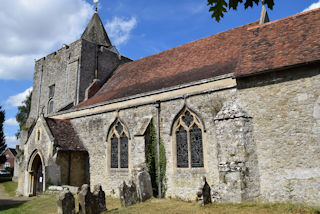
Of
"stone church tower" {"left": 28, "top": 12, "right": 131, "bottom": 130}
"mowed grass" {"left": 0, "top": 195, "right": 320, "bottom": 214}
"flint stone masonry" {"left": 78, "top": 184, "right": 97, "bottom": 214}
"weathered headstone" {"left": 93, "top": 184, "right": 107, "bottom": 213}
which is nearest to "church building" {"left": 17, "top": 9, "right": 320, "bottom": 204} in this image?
"mowed grass" {"left": 0, "top": 195, "right": 320, "bottom": 214}

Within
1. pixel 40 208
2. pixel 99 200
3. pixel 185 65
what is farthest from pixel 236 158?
pixel 40 208

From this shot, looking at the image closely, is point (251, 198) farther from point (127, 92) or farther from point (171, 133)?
point (127, 92)

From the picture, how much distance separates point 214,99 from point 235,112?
1641 millimetres

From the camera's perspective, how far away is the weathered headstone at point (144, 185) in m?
11.4

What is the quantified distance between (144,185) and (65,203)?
12.1ft

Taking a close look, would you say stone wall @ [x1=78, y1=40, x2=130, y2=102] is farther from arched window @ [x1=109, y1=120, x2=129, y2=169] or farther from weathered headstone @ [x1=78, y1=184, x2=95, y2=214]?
weathered headstone @ [x1=78, y1=184, x2=95, y2=214]

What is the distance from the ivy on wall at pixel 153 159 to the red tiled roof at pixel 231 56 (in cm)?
280

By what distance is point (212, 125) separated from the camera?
11.4 m

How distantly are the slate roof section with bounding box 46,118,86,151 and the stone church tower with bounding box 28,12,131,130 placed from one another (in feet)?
13.6

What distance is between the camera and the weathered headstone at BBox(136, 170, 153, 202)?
11.4 meters

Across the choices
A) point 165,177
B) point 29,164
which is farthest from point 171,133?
point 29,164

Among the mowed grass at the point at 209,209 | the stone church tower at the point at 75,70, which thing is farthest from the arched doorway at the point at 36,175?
the mowed grass at the point at 209,209

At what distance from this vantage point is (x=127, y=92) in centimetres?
1650

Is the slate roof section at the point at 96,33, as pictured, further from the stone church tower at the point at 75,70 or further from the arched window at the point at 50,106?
the arched window at the point at 50,106
